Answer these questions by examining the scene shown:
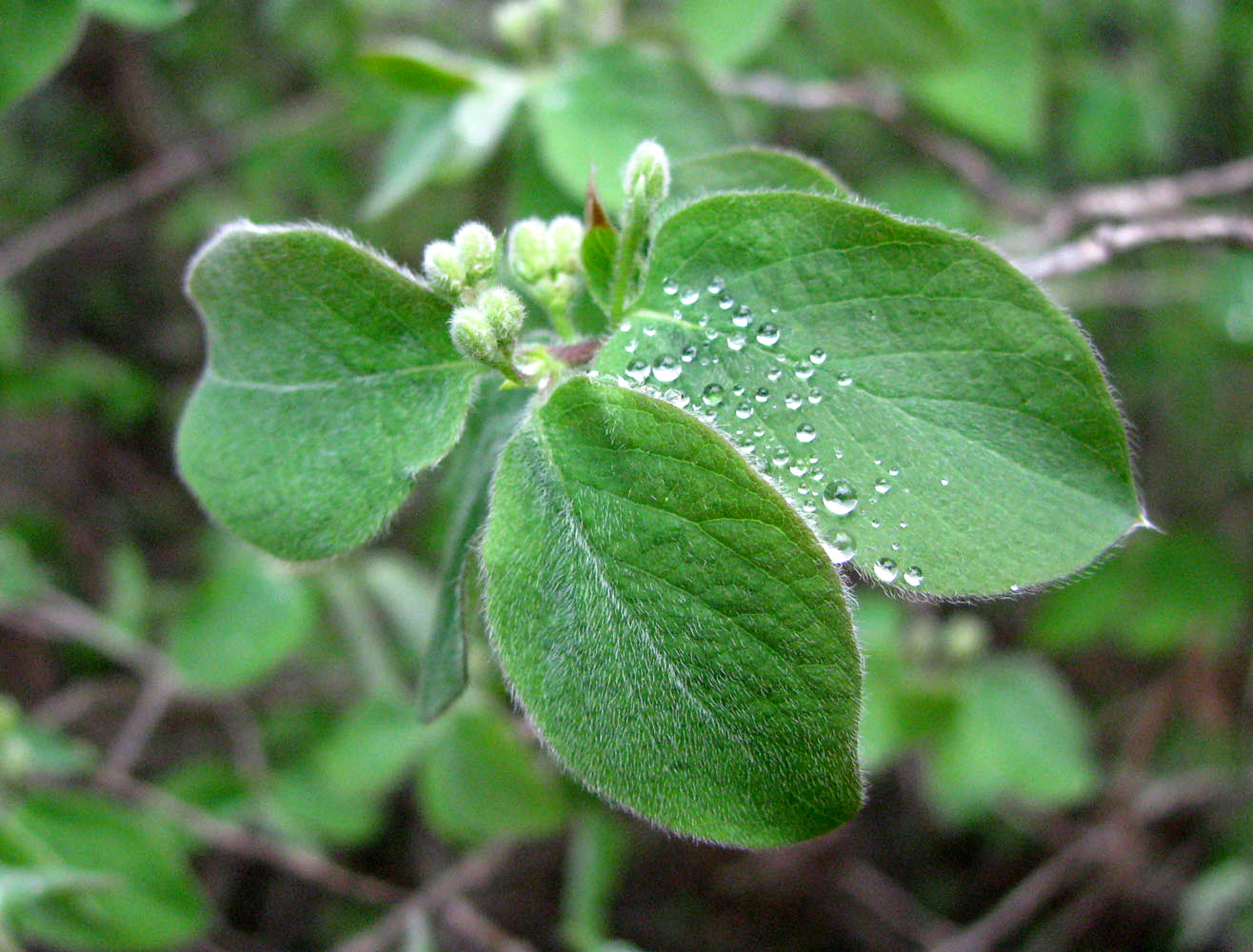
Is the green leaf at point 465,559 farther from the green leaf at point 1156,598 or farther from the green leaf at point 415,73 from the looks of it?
the green leaf at point 1156,598

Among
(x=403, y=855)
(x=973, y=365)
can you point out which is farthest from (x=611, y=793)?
(x=403, y=855)

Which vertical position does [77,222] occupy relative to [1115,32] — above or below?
above

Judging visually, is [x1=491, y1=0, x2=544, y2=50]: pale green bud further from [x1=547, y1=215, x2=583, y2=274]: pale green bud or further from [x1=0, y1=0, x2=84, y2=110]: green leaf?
[x1=547, y1=215, x2=583, y2=274]: pale green bud

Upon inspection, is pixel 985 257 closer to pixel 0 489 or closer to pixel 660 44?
pixel 660 44

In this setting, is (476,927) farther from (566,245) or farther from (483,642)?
(566,245)

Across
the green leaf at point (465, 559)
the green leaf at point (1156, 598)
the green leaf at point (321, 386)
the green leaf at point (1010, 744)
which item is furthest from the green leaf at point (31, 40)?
the green leaf at point (1156, 598)

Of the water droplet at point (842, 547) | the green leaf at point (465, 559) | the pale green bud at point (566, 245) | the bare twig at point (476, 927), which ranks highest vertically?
the pale green bud at point (566, 245)
